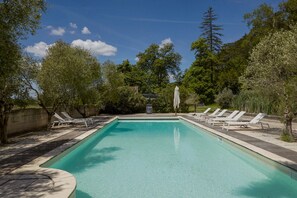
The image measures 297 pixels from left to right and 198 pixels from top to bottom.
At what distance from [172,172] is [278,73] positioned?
5.48m

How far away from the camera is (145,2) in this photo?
22906mm

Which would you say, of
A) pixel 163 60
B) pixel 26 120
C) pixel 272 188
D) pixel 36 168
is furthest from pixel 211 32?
pixel 36 168

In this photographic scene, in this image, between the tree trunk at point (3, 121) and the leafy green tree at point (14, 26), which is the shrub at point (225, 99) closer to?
the tree trunk at point (3, 121)

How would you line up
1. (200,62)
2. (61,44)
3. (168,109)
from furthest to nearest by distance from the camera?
(200,62) → (168,109) → (61,44)

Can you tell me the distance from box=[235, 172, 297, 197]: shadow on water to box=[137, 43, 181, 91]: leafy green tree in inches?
1875

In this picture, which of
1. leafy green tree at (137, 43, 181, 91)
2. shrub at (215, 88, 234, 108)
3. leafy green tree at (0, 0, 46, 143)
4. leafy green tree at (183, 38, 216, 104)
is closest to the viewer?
leafy green tree at (0, 0, 46, 143)

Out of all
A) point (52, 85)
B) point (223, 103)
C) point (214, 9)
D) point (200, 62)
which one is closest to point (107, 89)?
point (52, 85)

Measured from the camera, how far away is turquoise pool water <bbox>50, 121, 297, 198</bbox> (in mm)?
6027

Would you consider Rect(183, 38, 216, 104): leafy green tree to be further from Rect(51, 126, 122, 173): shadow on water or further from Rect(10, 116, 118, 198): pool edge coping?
→ Rect(10, 116, 118, 198): pool edge coping

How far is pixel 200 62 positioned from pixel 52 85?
33077mm

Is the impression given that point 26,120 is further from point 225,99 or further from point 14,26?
point 225,99

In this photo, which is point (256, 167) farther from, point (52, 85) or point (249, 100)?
point (249, 100)

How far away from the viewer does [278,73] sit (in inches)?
391

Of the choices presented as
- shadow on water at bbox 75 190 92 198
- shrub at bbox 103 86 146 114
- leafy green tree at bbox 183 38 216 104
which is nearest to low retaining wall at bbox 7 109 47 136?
shadow on water at bbox 75 190 92 198
